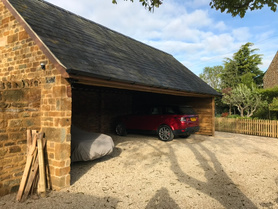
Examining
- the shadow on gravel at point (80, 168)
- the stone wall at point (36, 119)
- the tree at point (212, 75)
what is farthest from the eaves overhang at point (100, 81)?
the tree at point (212, 75)

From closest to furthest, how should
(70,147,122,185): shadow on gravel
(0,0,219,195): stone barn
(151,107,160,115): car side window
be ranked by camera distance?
(0,0,219,195): stone barn < (70,147,122,185): shadow on gravel < (151,107,160,115): car side window

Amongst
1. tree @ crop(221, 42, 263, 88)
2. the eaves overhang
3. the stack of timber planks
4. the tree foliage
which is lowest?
the stack of timber planks

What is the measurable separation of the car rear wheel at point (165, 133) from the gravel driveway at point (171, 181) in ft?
4.40

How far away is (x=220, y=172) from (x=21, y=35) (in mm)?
6349

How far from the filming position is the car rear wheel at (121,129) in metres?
10.4

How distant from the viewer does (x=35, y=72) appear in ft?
15.9

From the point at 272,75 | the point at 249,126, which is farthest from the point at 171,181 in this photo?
the point at 272,75

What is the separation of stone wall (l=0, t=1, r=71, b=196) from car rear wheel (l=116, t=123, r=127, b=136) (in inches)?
240

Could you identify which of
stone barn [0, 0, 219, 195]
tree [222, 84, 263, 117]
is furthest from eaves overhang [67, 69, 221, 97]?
tree [222, 84, 263, 117]

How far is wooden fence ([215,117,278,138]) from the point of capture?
1120 centimetres

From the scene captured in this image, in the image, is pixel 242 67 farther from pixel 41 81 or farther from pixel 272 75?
pixel 41 81

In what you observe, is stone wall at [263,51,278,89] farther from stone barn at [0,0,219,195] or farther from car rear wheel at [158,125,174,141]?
stone barn at [0,0,219,195]

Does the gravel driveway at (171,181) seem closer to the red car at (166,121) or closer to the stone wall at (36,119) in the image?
the stone wall at (36,119)

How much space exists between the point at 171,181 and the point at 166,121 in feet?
14.6
